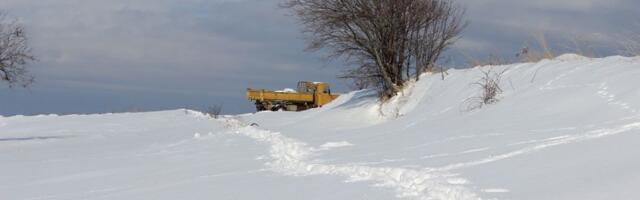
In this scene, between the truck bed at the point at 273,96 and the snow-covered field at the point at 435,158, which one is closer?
the snow-covered field at the point at 435,158

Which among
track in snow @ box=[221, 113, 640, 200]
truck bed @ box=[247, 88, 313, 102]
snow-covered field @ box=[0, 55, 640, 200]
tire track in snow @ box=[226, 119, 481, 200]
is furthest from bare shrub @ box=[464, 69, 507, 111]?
truck bed @ box=[247, 88, 313, 102]

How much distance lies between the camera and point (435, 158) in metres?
7.39

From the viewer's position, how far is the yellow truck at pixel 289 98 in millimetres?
37812

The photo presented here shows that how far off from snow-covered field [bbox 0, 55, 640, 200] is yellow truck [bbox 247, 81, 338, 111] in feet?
71.4

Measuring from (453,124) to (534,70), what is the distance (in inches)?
155

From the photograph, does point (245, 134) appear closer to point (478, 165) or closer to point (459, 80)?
point (459, 80)

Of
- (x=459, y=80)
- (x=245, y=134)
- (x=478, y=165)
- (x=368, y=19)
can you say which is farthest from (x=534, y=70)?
(x=368, y=19)

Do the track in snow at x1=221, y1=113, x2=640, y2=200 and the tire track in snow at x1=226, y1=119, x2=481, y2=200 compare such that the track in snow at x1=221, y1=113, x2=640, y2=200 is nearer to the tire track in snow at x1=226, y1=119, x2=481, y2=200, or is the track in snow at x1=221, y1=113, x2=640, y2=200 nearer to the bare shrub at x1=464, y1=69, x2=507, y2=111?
the tire track in snow at x1=226, y1=119, x2=481, y2=200

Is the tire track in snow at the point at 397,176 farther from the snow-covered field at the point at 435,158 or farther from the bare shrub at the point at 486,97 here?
the bare shrub at the point at 486,97

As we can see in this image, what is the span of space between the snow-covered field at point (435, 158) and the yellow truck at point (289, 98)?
71.4 ft

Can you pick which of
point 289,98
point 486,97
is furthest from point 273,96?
point 486,97

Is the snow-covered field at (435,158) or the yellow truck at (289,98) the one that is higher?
the yellow truck at (289,98)

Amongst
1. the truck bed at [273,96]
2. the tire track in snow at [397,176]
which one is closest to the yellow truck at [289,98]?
the truck bed at [273,96]

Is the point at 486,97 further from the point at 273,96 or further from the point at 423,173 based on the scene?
the point at 273,96
